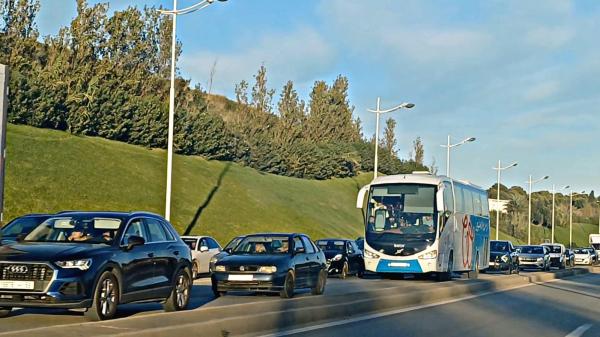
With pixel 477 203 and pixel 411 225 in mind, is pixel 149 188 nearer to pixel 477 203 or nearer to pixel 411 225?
pixel 477 203

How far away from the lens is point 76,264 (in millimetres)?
13203

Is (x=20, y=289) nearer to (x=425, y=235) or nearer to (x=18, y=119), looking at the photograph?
(x=425, y=235)

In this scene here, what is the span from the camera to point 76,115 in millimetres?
48375

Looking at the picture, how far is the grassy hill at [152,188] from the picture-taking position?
40.6 meters

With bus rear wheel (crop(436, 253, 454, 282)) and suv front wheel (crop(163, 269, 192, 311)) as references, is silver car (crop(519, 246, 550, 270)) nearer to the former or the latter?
bus rear wheel (crop(436, 253, 454, 282))

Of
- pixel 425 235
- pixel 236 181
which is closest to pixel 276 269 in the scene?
pixel 425 235

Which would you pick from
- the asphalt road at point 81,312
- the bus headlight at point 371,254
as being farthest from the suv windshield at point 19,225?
the bus headlight at point 371,254

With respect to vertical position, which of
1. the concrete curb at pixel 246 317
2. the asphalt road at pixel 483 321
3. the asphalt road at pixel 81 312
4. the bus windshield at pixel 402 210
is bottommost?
the asphalt road at pixel 483 321

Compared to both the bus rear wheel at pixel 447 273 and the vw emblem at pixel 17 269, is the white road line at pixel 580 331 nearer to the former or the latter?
the vw emblem at pixel 17 269

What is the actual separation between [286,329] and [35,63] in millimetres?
37509

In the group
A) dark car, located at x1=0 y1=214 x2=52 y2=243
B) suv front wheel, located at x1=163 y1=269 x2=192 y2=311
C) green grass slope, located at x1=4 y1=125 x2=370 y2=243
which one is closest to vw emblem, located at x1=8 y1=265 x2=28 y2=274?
suv front wheel, located at x1=163 y1=269 x2=192 y2=311

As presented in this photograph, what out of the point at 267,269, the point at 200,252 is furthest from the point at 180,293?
the point at 200,252

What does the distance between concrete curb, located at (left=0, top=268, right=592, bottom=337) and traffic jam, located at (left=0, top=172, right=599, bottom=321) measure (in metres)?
0.81

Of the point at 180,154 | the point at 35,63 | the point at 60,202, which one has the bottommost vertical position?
the point at 60,202
